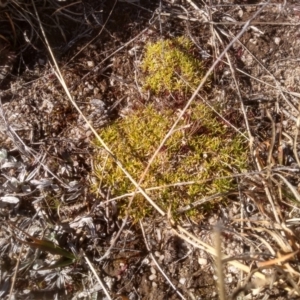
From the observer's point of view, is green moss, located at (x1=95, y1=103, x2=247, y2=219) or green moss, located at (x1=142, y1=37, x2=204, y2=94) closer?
green moss, located at (x1=95, y1=103, x2=247, y2=219)

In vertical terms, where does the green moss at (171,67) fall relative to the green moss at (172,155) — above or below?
above

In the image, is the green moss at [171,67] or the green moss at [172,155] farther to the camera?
the green moss at [171,67]

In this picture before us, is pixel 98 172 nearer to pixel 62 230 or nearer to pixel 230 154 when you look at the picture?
pixel 62 230

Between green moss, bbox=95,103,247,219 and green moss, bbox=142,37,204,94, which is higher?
green moss, bbox=142,37,204,94

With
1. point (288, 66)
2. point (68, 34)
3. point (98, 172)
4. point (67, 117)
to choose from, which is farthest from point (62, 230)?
point (288, 66)
